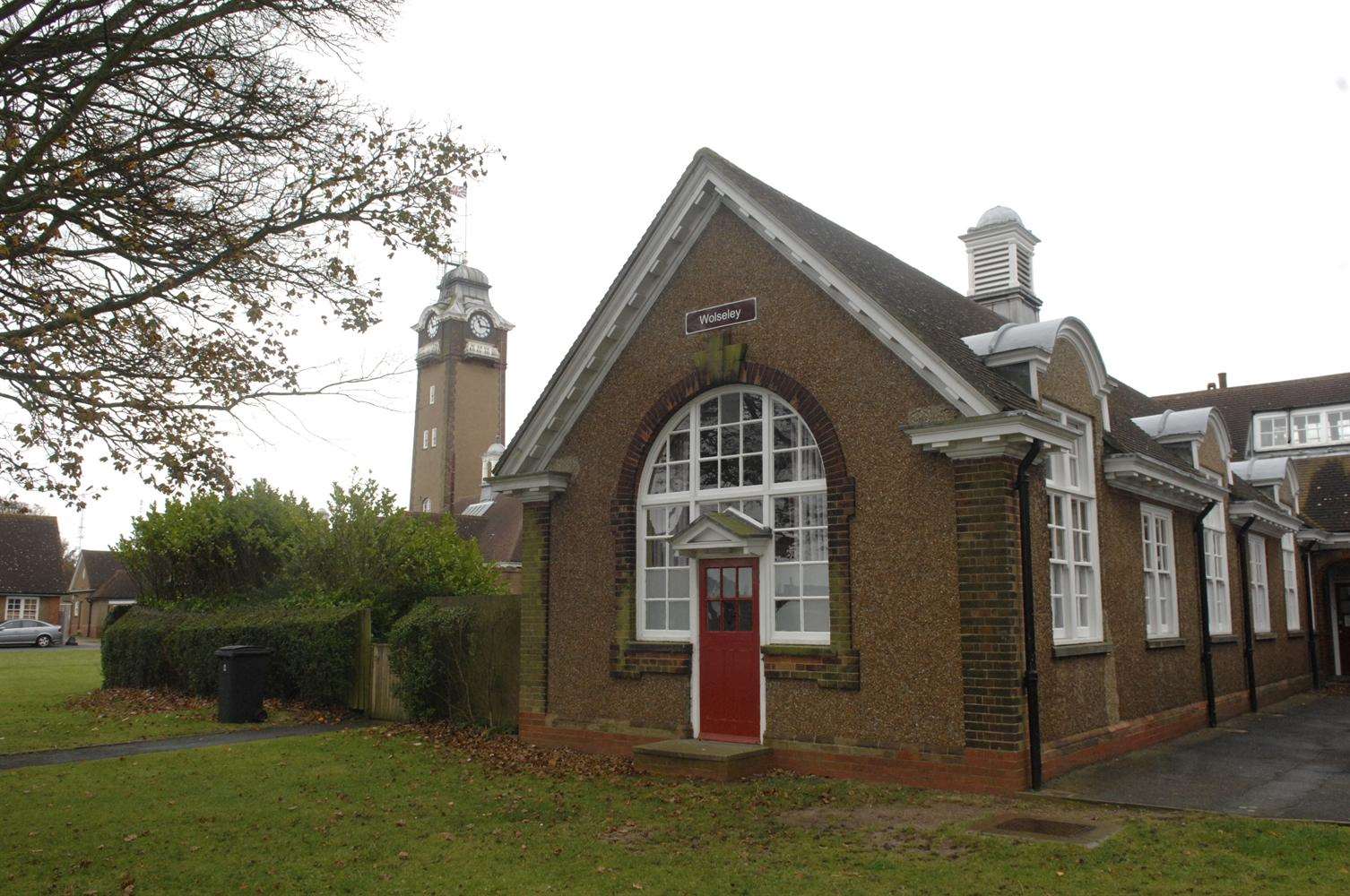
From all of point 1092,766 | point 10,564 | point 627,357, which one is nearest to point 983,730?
point 1092,766

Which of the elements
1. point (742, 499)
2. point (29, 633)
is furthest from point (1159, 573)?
point (29, 633)

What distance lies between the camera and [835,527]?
38.5ft

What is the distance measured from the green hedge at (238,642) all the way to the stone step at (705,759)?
8222mm

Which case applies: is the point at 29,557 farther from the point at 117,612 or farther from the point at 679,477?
the point at 679,477

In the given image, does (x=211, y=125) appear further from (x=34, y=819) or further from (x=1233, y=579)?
(x=1233, y=579)

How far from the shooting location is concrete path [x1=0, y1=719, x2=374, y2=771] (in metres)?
13.6

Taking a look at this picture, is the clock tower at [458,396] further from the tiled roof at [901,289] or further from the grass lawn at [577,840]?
the grass lawn at [577,840]

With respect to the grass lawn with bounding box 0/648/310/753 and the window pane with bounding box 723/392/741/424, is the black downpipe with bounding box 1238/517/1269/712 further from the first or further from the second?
the grass lawn with bounding box 0/648/310/753

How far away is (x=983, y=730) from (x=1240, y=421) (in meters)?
24.5

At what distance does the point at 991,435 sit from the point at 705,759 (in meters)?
4.61

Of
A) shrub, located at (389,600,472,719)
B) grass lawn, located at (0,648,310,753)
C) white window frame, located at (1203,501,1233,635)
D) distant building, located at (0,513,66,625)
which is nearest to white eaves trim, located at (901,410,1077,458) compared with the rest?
white window frame, located at (1203,501,1233,635)

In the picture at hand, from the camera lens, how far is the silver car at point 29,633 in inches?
1897

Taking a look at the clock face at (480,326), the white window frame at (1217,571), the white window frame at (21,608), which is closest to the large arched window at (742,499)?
the white window frame at (1217,571)

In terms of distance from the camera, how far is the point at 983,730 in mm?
10391
